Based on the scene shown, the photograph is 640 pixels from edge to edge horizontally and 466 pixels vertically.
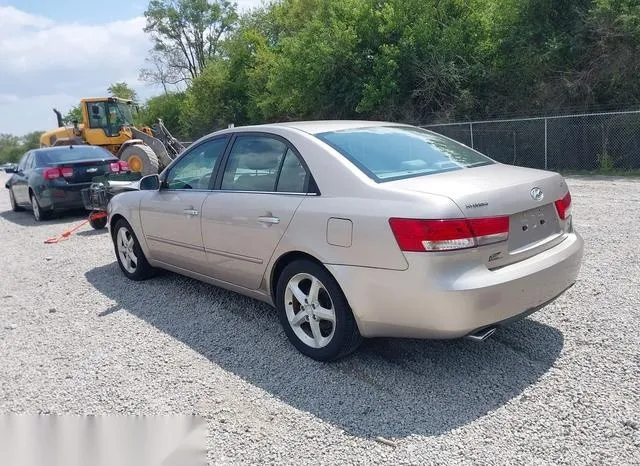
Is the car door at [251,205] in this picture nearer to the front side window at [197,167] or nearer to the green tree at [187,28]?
the front side window at [197,167]

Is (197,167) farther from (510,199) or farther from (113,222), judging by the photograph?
(510,199)

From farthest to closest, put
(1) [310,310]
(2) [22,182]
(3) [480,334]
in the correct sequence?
(2) [22,182], (1) [310,310], (3) [480,334]

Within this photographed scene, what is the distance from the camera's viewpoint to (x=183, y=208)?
484 centimetres

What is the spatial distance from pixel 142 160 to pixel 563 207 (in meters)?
11.9

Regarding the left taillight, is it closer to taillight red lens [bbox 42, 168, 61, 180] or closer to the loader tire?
taillight red lens [bbox 42, 168, 61, 180]

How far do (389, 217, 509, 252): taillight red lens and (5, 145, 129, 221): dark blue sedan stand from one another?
9153 millimetres

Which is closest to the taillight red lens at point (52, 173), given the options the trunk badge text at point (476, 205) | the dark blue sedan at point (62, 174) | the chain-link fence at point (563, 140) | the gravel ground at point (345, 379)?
the dark blue sedan at point (62, 174)

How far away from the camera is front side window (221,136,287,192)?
4070mm

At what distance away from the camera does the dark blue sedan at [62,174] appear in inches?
418

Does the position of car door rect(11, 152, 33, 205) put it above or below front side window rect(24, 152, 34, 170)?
below

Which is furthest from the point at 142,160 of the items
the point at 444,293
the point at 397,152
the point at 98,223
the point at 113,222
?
the point at 444,293

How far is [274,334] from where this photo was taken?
4.27 metres

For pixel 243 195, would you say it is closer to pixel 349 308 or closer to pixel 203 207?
pixel 203 207

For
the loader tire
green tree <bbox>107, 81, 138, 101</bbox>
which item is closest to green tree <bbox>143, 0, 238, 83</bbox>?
green tree <bbox>107, 81, 138, 101</bbox>
